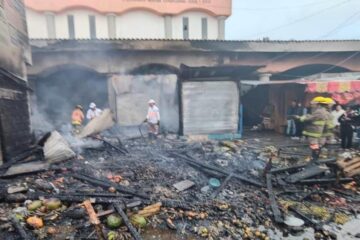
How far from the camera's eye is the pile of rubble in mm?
4289

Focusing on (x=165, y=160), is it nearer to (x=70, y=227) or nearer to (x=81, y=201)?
(x=81, y=201)

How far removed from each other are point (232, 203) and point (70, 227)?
9.75ft

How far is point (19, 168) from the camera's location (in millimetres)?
6074

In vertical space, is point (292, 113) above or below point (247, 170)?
above

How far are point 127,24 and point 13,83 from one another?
16507mm

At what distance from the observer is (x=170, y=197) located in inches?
212

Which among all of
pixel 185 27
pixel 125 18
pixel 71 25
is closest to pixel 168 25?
pixel 185 27

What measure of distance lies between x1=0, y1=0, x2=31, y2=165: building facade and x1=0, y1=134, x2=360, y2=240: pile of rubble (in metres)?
0.55

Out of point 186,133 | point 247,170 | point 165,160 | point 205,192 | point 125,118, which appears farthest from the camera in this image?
point 125,118

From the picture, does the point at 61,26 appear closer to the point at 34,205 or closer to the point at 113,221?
the point at 34,205

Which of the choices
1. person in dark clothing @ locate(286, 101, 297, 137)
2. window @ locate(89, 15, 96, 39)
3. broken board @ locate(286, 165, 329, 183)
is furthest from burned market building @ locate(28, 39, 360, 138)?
window @ locate(89, 15, 96, 39)

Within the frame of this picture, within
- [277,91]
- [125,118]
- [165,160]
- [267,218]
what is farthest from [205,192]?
[277,91]

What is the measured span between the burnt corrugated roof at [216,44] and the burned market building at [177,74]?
0.04 meters

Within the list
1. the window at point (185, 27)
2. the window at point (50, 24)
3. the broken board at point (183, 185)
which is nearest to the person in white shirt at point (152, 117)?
the broken board at point (183, 185)
